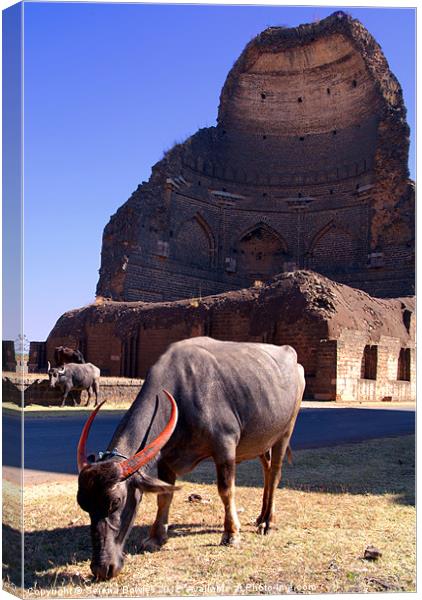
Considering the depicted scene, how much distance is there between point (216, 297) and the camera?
22.9m

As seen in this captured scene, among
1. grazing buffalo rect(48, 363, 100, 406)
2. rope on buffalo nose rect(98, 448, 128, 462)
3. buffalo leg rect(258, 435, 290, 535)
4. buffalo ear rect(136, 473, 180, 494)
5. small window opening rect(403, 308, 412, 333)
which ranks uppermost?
small window opening rect(403, 308, 412, 333)

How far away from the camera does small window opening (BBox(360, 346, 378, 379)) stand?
64.6 feet

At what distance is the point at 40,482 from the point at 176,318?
16984 millimetres

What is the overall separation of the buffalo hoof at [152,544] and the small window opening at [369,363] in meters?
16.4

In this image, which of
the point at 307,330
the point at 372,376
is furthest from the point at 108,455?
the point at 372,376

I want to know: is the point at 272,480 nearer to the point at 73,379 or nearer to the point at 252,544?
the point at 252,544

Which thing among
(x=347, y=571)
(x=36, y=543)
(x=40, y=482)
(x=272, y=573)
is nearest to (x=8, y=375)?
(x=36, y=543)

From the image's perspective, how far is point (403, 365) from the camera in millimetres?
20781

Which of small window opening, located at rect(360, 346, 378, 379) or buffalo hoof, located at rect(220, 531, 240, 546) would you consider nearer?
buffalo hoof, located at rect(220, 531, 240, 546)

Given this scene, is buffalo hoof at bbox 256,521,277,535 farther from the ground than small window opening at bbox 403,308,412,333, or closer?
closer

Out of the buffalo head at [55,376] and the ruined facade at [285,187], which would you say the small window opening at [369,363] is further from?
the ruined facade at [285,187]

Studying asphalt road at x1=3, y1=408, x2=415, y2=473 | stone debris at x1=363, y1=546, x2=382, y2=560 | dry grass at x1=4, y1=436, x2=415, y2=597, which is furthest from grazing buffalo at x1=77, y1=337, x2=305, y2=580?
asphalt road at x1=3, y1=408, x2=415, y2=473

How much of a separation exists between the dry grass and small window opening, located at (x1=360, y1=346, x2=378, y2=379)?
1318cm

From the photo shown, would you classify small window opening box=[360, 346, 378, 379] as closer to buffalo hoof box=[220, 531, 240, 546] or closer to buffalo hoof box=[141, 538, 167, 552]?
buffalo hoof box=[220, 531, 240, 546]
